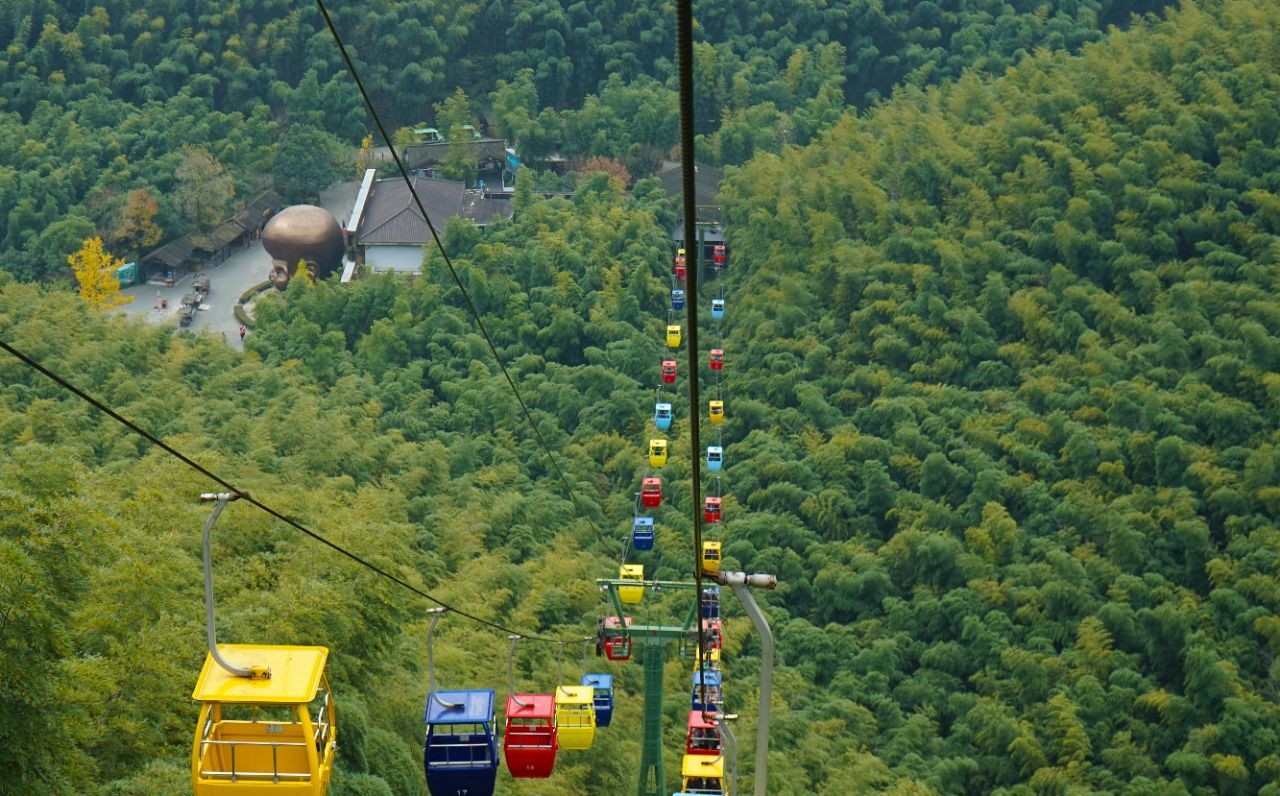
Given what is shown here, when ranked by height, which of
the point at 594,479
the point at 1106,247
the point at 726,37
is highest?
the point at 726,37

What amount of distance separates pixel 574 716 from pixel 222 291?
27.0 metres

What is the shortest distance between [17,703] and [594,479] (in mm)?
20709

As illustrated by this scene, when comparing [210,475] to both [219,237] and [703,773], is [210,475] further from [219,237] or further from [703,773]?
[219,237]

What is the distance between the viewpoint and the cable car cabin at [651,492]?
100ft

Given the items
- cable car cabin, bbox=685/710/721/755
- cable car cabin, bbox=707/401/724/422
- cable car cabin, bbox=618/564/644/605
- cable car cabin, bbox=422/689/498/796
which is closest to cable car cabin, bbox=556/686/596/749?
cable car cabin, bbox=685/710/721/755

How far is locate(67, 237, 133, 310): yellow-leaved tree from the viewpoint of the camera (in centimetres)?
4022

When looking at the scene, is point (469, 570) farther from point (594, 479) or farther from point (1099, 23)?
point (1099, 23)

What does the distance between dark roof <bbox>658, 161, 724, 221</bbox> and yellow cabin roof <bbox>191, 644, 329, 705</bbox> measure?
Result: 3388 centimetres

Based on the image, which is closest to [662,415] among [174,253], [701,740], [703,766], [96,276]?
[96,276]

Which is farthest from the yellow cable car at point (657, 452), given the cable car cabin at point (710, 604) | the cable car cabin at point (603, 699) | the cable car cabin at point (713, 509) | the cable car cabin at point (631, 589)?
the cable car cabin at point (603, 699)

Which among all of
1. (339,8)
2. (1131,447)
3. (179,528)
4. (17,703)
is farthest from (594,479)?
(339,8)

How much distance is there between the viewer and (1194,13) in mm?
39844

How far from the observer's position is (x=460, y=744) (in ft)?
48.4

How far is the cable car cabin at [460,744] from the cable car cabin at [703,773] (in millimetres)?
1889
